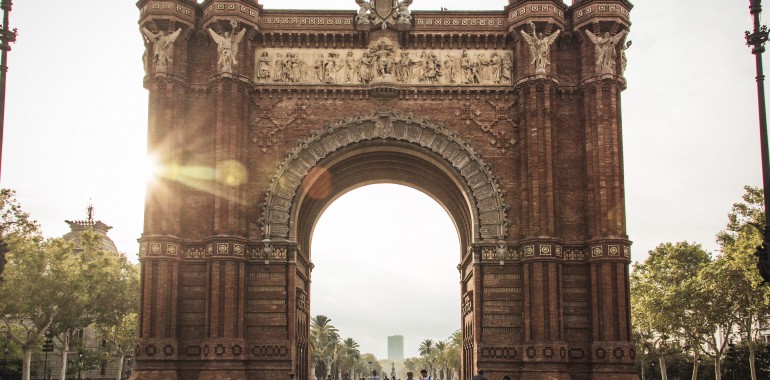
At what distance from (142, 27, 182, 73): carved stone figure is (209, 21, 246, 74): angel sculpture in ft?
4.22

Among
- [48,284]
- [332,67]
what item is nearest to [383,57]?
[332,67]

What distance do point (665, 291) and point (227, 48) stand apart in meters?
26.7

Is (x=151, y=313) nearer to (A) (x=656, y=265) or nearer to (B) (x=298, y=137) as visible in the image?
(B) (x=298, y=137)

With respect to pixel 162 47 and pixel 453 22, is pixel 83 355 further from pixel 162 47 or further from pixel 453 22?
pixel 453 22

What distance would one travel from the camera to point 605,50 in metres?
27.1

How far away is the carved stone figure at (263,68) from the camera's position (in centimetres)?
2800

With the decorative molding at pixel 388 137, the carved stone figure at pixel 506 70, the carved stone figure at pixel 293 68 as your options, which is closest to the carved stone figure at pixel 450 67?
the carved stone figure at pixel 506 70

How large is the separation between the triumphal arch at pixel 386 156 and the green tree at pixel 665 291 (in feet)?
51.1

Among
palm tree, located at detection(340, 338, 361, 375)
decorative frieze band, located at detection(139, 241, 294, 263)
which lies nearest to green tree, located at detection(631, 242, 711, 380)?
decorative frieze band, located at detection(139, 241, 294, 263)

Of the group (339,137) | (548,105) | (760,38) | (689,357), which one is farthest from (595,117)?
(689,357)

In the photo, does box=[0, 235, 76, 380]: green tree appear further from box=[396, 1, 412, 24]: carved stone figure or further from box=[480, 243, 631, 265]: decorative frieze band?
box=[480, 243, 631, 265]: decorative frieze band

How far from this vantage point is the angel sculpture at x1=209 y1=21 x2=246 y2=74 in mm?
26938

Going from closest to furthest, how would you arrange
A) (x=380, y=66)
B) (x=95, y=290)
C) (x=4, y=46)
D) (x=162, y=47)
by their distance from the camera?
1. (x=4, y=46)
2. (x=162, y=47)
3. (x=380, y=66)
4. (x=95, y=290)

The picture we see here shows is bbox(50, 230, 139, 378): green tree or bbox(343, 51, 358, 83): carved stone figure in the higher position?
bbox(343, 51, 358, 83): carved stone figure
